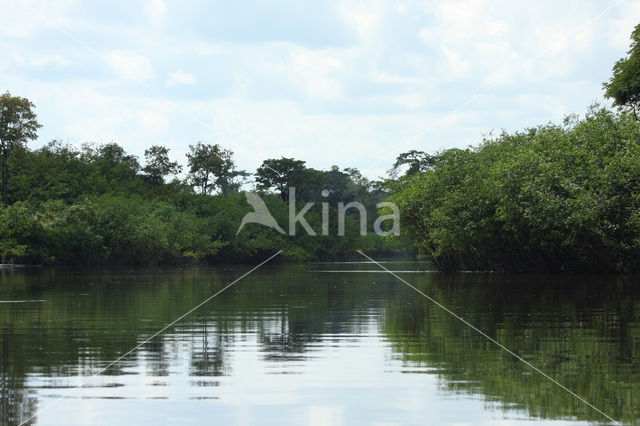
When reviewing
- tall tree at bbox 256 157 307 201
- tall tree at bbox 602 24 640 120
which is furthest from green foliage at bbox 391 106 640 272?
tall tree at bbox 256 157 307 201

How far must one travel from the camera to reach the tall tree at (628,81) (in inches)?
1649

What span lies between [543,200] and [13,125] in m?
49.0

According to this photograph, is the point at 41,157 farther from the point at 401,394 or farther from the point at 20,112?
the point at 401,394

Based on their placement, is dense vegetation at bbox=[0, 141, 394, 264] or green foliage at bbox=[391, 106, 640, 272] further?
dense vegetation at bbox=[0, 141, 394, 264]

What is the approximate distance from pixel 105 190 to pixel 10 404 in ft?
257

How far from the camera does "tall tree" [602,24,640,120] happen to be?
4188cm

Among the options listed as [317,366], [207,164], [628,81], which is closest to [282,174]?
[207,164]

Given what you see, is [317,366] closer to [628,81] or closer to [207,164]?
[628,81]

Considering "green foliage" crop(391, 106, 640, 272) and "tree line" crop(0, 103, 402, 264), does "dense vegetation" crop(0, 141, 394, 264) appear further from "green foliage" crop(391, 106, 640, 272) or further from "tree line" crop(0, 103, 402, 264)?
"green foliage" crop(391, 106, 640, 272)

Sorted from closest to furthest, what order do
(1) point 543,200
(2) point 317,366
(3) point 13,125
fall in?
(2) point 317,366
(1) point 543,200
(3) point 13,125

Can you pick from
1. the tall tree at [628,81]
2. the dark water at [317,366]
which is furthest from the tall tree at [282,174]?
the dark water at [317,366]

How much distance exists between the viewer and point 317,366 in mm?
10070

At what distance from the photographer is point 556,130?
42.9 metres

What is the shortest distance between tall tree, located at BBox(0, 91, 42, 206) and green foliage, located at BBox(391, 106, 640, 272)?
3450cm
